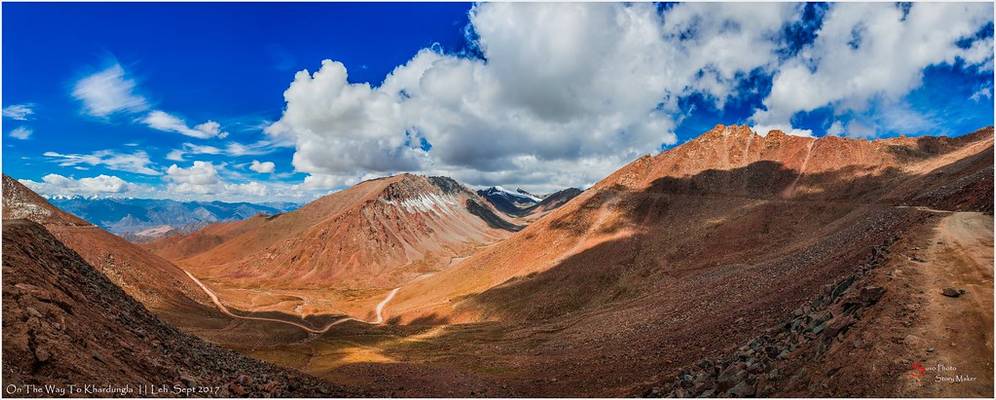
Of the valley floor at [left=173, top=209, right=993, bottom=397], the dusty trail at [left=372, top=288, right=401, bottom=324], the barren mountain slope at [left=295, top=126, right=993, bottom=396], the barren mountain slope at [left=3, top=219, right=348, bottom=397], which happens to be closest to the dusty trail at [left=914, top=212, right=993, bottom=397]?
the valley floor at [left=173, top=209, right=993, bottom=397]

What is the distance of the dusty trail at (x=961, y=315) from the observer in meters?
14.6

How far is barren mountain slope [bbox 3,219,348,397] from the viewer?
1600cm

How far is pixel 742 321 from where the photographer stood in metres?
33.8

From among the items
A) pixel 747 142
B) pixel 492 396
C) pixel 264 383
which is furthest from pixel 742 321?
pixel 747 142

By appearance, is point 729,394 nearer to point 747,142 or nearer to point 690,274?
point 690,274

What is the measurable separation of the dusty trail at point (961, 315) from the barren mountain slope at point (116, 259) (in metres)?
87.9

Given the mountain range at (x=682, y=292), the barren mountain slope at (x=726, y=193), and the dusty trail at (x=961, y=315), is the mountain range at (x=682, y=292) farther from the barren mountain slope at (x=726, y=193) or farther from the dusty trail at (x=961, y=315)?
the barren mountain slope at (x=726, y=193)

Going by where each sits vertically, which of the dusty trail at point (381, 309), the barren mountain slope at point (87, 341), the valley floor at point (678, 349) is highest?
the barren mountain slope at point (87, 341)

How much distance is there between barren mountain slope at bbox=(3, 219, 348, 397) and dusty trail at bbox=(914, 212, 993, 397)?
94.5 ft

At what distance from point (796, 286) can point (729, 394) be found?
21318 mm

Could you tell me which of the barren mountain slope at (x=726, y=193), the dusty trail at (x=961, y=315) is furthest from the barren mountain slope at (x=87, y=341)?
the barren mountain slope at (x=726, y=193)

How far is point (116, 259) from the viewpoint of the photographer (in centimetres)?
8612

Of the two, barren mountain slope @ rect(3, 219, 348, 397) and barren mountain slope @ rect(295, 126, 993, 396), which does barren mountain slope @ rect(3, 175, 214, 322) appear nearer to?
barren mountain slope @ rect(295, 126, 993, 396)

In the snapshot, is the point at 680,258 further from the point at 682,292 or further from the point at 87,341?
the point at 87,341
